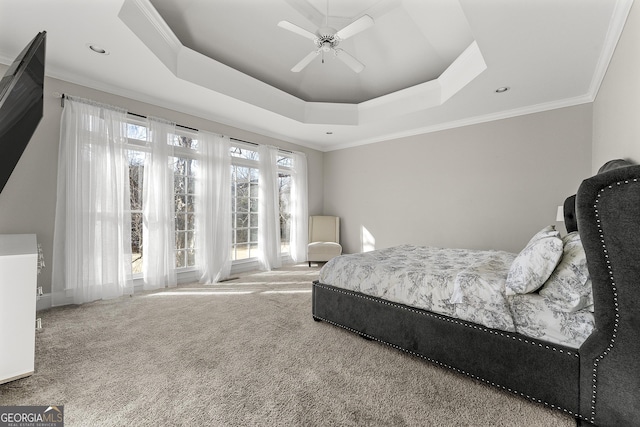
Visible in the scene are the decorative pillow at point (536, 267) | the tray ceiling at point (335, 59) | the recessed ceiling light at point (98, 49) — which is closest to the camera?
the decorative pillow at point (536, 267)

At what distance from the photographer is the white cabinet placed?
1.63m

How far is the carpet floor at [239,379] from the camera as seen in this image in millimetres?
1451

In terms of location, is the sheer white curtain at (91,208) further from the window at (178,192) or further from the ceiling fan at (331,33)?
the ceiling fan at (331,33)

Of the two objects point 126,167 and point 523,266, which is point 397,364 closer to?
point 523,266

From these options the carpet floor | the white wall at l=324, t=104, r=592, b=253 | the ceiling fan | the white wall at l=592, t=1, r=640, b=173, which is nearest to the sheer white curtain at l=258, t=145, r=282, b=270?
the white wall at l=324, t=104, r=592, b=253

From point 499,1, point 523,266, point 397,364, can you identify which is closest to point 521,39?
point 499,1

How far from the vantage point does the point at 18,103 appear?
4.66 feet

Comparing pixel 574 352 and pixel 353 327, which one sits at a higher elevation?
pixel 574 352

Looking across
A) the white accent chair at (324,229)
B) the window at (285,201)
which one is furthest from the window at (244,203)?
the white accent chair at (324,229)

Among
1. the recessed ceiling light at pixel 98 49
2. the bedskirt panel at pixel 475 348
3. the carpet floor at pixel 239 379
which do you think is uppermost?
the recessed ceiling light at pixel 98 49

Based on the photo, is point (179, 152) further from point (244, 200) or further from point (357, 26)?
point (357, 26)

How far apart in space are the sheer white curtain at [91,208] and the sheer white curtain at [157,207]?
23cm

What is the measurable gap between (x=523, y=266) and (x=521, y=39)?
6.46 feet

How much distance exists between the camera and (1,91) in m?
1.36
